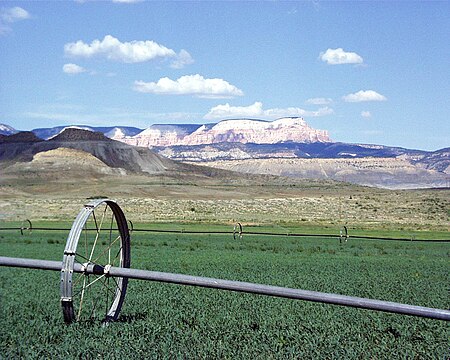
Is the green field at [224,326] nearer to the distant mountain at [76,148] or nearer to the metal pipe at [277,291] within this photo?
the metal pipe at [277,291]

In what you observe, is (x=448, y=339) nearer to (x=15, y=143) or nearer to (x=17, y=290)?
(x=17, y=290)

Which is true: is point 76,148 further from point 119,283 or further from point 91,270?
point 91,270

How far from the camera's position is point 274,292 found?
7141mm

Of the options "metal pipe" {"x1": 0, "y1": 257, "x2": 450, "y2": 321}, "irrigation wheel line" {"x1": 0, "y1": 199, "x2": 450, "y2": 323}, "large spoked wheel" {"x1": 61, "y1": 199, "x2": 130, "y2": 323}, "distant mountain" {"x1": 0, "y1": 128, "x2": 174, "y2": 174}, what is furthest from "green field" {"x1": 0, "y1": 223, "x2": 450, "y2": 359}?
"distant mountain" {"x1": 0, "y1": 128, "x2": 174, "y2": 174}

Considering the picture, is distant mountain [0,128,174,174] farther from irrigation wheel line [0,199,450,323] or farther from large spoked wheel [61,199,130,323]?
irrigation wheel line [0,199,450,323]

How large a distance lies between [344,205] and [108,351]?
3749 inches

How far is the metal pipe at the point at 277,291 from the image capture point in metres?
6.40

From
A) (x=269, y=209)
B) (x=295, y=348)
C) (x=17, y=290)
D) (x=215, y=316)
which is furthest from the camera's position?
(x=269, y=209)

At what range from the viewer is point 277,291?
23.4 feet

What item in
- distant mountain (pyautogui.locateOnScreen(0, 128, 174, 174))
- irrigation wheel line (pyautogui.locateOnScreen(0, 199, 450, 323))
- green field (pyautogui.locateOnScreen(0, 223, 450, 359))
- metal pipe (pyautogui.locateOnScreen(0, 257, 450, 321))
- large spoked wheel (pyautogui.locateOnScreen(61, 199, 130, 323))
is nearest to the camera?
metal pipe (pyautogui.locateOnScreen(0, 257, 450, 321))

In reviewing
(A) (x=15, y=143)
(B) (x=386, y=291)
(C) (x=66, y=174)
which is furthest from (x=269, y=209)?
(A) (x=15, y=143)

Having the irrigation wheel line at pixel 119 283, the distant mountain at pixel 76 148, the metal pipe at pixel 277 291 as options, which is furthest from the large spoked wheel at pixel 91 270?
the distant mountain at pixel 76 148

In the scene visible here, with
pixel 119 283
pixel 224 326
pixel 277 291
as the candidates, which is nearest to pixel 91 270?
pixel 119 283

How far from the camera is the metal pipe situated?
6.40 metres
